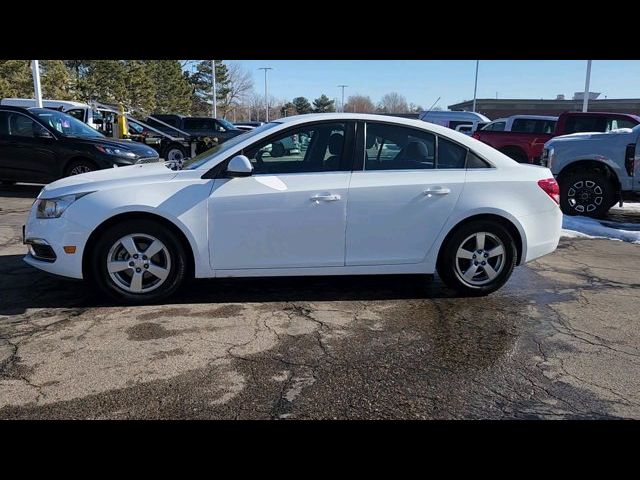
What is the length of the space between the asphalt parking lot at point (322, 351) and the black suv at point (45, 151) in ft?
17.4

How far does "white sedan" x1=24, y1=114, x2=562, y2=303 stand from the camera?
4.28 metres

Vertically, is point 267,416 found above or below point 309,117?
below

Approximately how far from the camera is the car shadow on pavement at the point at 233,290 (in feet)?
14.7

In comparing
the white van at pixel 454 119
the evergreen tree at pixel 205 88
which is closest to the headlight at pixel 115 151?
the white van at pixel 454 119

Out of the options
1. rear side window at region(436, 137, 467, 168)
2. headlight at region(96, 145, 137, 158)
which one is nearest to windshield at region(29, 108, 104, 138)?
headlight at region(96, 145, 137, 158)

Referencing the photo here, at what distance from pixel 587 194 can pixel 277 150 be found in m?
6.96

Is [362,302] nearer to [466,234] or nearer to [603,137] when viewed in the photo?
[466,234]

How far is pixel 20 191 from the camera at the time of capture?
36.0ft

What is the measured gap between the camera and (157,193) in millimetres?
4266

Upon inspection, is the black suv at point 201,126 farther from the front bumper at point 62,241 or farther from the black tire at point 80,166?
the front bumper at point 62,241
